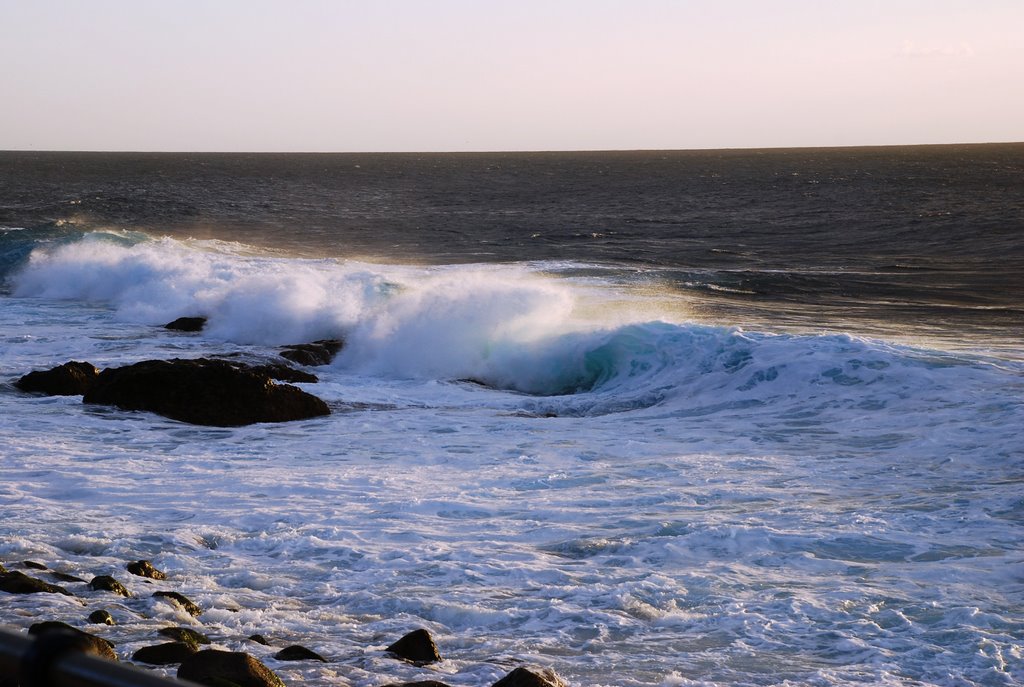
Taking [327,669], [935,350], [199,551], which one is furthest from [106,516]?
[935,350]

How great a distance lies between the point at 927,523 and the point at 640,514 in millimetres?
2037

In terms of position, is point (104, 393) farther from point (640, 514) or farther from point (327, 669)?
point (327, 669)

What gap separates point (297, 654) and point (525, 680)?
4.13ft

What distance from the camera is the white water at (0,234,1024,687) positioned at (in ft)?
17.8

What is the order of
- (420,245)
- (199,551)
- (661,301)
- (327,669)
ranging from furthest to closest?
(420,245) → (661,301) → (199,551) → (327,669)

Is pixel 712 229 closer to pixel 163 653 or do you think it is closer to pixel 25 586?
pixel 25 586

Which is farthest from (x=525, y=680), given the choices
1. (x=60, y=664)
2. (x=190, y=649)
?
(x=60, y=664)

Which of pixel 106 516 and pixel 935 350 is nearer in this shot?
pixel 106 516

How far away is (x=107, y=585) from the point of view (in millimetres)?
5902

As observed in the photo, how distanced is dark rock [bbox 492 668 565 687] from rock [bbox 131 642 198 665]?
54.9 inches

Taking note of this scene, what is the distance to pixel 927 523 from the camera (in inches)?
301

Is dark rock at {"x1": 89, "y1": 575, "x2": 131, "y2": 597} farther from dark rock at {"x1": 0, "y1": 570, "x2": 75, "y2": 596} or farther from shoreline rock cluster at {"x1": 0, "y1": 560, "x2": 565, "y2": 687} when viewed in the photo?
dark rock at {"x1": 0, "y1": 570, "x2": 75, "y2": 596}

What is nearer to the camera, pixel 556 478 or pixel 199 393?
pixel 556 478

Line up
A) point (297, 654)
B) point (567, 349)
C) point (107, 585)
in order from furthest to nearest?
point (567, 349)
point (107, 585)
point (297, 654)
